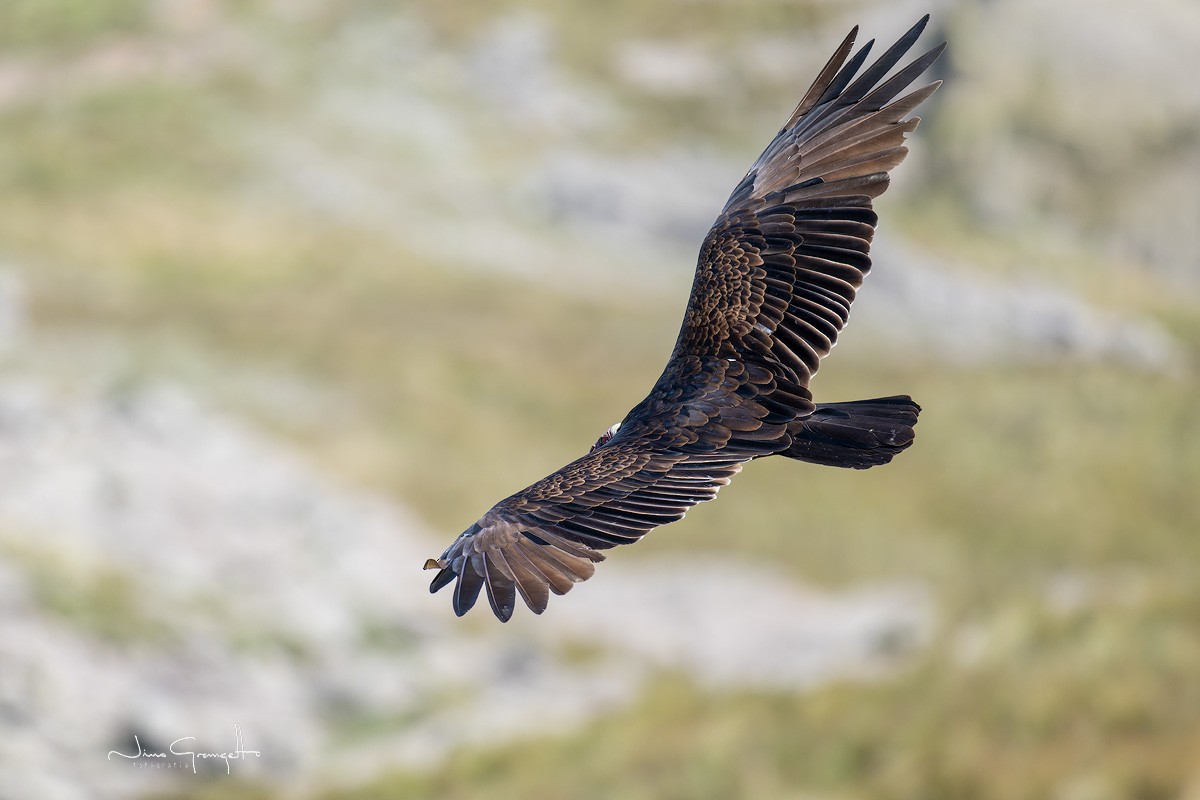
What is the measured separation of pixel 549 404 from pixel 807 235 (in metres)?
13.7

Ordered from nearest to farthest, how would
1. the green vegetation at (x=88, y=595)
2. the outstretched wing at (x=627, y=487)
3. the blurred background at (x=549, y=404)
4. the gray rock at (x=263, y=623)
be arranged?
1. the outstretched wing at (x=627, y=487)
2. the blurred background at (x=549, y=404)
3. the gray rock at (x=263, y=623)
4. the green vegetation at (x=88, y=595)

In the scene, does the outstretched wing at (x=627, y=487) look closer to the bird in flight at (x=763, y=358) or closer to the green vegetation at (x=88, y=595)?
the bird in flight at (x=763, y=358)

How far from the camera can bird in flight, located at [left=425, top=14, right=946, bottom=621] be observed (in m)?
6.75

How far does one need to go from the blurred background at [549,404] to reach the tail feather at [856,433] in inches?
250

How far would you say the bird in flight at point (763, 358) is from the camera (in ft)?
22.2

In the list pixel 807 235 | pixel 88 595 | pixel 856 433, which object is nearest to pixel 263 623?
pixel 88 595

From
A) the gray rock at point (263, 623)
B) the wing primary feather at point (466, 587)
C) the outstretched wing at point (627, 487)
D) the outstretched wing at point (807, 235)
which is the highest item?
the gray rock at point (263, 623)

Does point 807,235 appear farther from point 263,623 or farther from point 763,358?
point 263,623

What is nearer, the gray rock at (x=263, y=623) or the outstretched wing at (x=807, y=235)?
the outstretched wing at (x=807, y=235)

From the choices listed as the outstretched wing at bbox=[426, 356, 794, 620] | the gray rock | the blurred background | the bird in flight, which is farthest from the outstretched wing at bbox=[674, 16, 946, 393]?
the gray rock

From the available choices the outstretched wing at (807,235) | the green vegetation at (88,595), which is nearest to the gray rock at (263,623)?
the green vegetation at (88,595)

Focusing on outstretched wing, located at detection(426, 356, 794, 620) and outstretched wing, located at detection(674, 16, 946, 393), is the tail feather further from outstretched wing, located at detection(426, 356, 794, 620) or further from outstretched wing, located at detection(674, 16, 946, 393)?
outstretched wing, located at detection(674, 16, 946, 393)

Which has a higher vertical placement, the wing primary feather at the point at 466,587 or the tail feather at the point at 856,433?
the tail feather at the point at 856,433

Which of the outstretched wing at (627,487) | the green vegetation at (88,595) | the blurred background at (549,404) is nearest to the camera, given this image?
the outstretched wing at (627,487)
